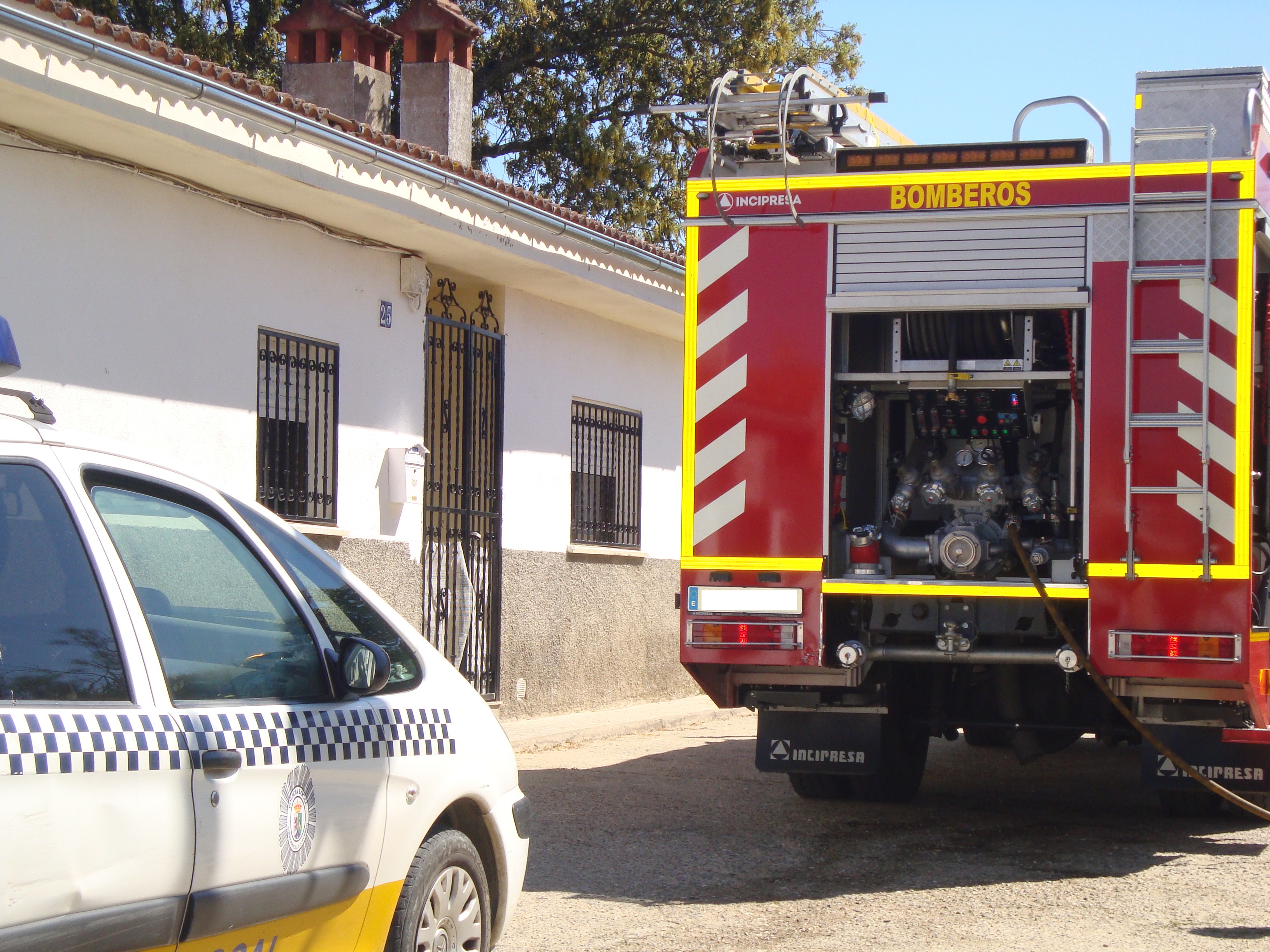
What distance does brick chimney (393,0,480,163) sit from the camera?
14.1m

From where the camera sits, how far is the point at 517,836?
470 centimetres

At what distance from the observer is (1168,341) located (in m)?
6.50

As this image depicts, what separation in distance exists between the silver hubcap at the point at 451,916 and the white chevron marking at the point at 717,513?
2882mm

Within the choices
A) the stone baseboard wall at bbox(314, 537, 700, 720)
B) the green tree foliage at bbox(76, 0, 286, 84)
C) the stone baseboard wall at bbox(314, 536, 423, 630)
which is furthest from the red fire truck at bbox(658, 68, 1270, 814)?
the green tree foliage at bbox(76, 0, 286, 84)

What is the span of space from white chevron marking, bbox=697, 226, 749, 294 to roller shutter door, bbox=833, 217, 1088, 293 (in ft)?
1.37

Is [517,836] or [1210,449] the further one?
[1210,449]

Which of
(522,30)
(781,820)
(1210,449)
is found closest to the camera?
(1210,449)

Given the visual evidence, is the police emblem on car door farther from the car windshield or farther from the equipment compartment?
the equipment compartment

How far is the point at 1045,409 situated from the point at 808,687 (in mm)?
1759

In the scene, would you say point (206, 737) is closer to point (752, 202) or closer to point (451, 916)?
point (451, 916)

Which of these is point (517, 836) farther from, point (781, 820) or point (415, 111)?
point (415, 111)

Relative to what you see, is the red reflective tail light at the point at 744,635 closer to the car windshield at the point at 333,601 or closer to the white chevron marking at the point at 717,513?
the white chevron marking at the point at 717,513

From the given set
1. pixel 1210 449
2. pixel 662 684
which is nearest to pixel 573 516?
pixel 662 684

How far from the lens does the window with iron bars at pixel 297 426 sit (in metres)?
9.88
